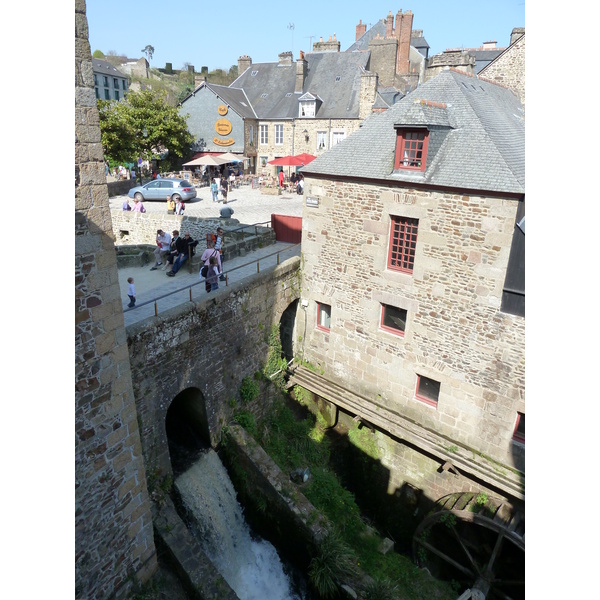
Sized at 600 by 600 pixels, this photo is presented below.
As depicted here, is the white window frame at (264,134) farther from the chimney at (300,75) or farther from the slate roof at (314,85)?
the chimney at (300,75)

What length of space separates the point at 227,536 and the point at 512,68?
55.4 ft

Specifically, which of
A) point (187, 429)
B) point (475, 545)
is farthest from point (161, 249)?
point (475, 545)

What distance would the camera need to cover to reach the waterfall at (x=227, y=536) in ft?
31.4

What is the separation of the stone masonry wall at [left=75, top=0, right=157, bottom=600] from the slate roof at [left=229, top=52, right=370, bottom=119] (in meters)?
28.2

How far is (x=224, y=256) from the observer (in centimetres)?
1376

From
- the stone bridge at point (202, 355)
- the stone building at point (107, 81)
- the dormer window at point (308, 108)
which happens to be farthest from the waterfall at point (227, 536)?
the stone building at point (107, 81)

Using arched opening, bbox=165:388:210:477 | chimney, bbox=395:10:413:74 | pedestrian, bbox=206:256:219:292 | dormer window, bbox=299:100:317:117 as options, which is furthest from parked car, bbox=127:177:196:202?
chimney, bbox=395:10:413:74

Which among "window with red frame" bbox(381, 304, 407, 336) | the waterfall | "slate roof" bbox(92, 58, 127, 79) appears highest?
"slate roof" bbox(92, 58, 127, 79)

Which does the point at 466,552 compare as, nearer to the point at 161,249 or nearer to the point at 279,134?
the point at 161,249

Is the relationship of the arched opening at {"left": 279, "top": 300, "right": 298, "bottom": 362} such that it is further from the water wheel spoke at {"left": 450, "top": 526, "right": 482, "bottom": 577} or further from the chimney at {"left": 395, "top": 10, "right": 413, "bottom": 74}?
the chimney at {"left": 395, "top": 10, "right": 413, "bottom": 74}

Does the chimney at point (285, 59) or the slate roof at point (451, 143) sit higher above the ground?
the chimney at point (285, 59)

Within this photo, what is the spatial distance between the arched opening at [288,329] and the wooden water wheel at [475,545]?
19.9ft

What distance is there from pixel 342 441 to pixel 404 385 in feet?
10.2

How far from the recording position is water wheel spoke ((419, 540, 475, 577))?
1078 centimetres
